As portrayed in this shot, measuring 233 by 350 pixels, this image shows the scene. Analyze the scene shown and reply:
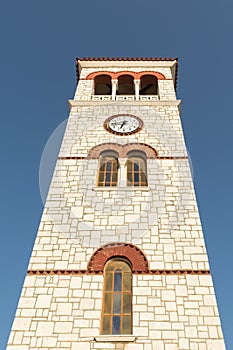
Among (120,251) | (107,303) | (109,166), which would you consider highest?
(109,166)

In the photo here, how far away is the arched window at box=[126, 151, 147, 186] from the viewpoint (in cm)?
1348

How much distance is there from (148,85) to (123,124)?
18.4 ft

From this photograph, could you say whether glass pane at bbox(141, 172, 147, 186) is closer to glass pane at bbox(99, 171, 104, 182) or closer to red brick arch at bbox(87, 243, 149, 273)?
glass pane at bbox(99, 171, 104, 182)

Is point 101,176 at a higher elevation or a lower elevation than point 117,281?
higher

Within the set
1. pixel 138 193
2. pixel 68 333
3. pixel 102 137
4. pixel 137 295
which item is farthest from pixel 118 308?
pixel 102 137

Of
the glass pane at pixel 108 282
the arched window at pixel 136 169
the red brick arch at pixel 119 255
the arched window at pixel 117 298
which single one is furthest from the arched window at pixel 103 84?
the glass pane at pixel 108 282

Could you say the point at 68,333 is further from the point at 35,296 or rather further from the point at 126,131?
the point at 126,131

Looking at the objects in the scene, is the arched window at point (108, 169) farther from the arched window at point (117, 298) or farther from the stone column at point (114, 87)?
the stone column at point (114, 87)

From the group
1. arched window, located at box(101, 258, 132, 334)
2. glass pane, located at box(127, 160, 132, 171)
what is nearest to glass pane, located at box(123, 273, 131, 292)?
arched window, located at box(101, 258, 132, 334)

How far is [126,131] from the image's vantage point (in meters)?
15.7

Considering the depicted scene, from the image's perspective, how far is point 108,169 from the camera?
14.1 m

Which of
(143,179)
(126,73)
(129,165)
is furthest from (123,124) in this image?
(126,73)

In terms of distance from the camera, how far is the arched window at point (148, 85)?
20.5 metres

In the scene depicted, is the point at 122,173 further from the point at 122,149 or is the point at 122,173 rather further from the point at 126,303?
the point at 126,303
